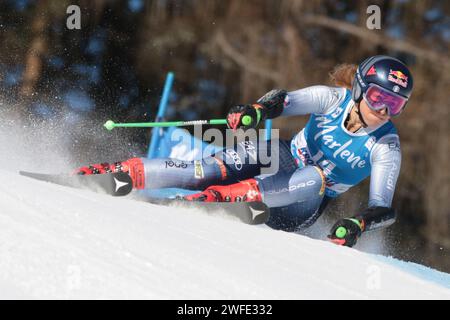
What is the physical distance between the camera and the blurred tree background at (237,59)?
8.66m

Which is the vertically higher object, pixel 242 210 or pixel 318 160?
pixel 318 160

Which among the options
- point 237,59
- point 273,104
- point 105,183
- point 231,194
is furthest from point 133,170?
point 237,59

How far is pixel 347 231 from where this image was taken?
3.25m

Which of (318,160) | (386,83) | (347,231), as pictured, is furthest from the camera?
(318,160)

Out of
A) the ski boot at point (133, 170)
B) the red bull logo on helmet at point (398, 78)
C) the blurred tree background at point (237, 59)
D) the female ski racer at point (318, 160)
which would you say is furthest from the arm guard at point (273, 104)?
the blurred tree background at point (237, 59)

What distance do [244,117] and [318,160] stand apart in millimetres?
513

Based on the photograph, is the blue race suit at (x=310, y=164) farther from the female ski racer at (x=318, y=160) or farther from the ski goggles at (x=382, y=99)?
the ski goggles at (x=382, y=99)

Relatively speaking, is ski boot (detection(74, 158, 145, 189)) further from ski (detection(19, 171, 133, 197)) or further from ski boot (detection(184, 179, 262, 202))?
ski boot (detection(184, 179, 262, 202))

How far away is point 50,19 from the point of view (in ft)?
28.9

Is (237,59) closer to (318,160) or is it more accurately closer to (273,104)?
(318,160)

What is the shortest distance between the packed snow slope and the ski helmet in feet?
2.34

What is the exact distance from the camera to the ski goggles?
3.37 metres

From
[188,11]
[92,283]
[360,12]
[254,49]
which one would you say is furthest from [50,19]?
[92,283]

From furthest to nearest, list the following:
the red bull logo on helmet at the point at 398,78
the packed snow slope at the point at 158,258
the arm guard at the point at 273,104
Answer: the arm guard at the point at 273,104 → the red bull logo on helmet at the point at 398,78 → the packed snow slope at the point at 158,258
